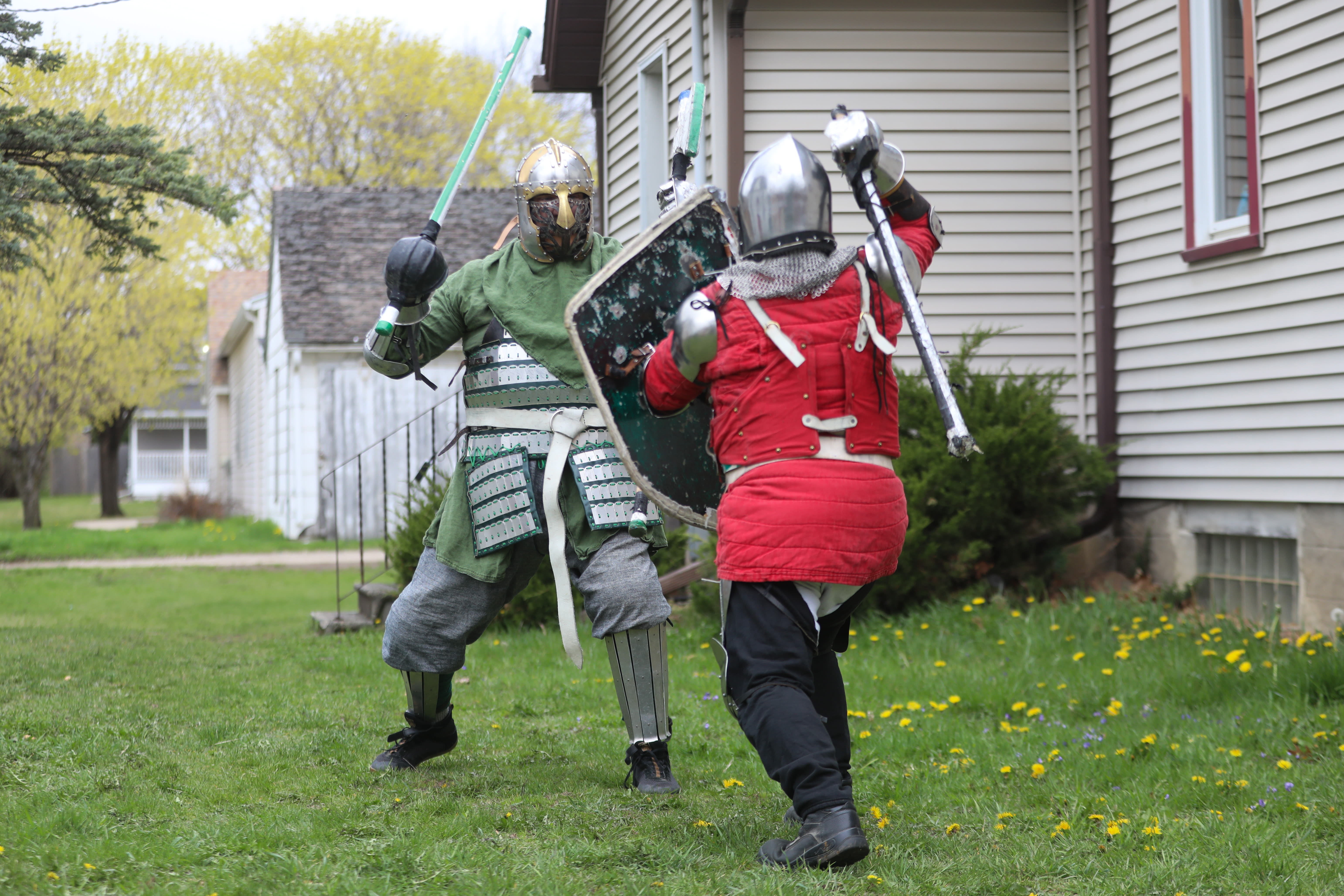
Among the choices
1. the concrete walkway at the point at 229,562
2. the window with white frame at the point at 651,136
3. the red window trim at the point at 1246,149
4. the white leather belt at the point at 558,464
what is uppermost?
the window with white frame at the point at 651,136

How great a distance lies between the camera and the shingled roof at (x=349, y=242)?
17.5 meters

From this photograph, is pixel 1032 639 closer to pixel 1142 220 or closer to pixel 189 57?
pixel 1142 220

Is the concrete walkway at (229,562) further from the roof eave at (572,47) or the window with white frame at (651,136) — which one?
the roof eave at (572,47)

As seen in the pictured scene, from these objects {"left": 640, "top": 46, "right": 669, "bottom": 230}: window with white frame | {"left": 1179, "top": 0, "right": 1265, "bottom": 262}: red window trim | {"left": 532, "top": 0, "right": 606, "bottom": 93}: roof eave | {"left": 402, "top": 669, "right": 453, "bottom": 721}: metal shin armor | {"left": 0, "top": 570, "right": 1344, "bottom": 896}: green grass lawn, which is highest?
{"left": 532, "top": 0, "right": 606, "bottom": 93}: roof eave

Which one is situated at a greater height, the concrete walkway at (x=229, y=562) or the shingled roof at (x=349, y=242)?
the shingled roof at (x=349, y=242)

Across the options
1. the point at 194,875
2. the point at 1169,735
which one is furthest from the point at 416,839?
the point at 1169,735

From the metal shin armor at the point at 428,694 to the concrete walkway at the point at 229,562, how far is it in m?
8.72

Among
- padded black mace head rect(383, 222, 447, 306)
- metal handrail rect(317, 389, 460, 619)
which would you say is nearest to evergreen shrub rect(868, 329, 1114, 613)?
metal handrail rect(317, 389, 460, 619)

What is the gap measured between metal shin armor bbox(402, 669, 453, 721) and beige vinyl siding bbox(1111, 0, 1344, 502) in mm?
4394

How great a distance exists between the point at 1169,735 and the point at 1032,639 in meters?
1.62

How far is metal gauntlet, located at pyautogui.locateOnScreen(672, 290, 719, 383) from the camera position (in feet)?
10.6

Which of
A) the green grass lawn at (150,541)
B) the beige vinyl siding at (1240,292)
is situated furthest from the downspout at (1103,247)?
the green grass lawn at (150,541)

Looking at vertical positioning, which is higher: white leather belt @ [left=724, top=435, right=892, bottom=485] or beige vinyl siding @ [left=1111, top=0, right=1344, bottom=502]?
beige vinyl siding @ [left=1111, top=0, right=1344, bottom=502]

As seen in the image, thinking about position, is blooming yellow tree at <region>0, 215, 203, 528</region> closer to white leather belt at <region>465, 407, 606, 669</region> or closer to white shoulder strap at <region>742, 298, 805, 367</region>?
white leather belt at <region>465, 407, 606, 669</region>
